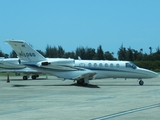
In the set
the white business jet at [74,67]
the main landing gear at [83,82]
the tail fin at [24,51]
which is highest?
the tail fin at [24,51]

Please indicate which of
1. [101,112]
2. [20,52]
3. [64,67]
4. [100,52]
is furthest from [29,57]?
[100,52]

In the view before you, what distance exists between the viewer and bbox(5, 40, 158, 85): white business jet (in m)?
30.4

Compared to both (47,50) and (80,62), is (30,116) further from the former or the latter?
(47,50)

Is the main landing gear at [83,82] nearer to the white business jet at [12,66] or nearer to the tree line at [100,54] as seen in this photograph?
the white business jet at [12,66]

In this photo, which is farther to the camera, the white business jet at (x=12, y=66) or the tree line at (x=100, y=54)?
the tree line at (x=100, y=54)

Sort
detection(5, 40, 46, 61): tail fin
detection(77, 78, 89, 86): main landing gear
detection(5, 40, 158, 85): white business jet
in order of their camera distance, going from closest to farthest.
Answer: detection(5, 40, 46, 61): tail fin, detection(5, 40, 158, 85): white business jet, detection(77, 78, 89, 86): main landing gear

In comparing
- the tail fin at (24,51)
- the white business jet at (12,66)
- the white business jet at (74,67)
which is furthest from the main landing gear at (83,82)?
the white business jet at (12,66)

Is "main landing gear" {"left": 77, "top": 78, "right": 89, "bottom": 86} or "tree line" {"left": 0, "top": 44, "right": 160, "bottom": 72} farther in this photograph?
"tree line" {"left": 0, "top": 44, "right": 160, "bottom": 72}

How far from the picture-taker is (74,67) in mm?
31312

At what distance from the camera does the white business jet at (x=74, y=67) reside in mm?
30406

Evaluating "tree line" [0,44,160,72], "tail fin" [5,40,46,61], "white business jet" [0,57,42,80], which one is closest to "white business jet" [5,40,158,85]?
"tail fin" [5,40,46,61]

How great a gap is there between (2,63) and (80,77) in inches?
803

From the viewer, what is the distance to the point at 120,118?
38.5ft

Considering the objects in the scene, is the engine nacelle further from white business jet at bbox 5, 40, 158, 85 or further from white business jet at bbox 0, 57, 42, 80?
white business jet at bbox 0, 57, 42, 80
